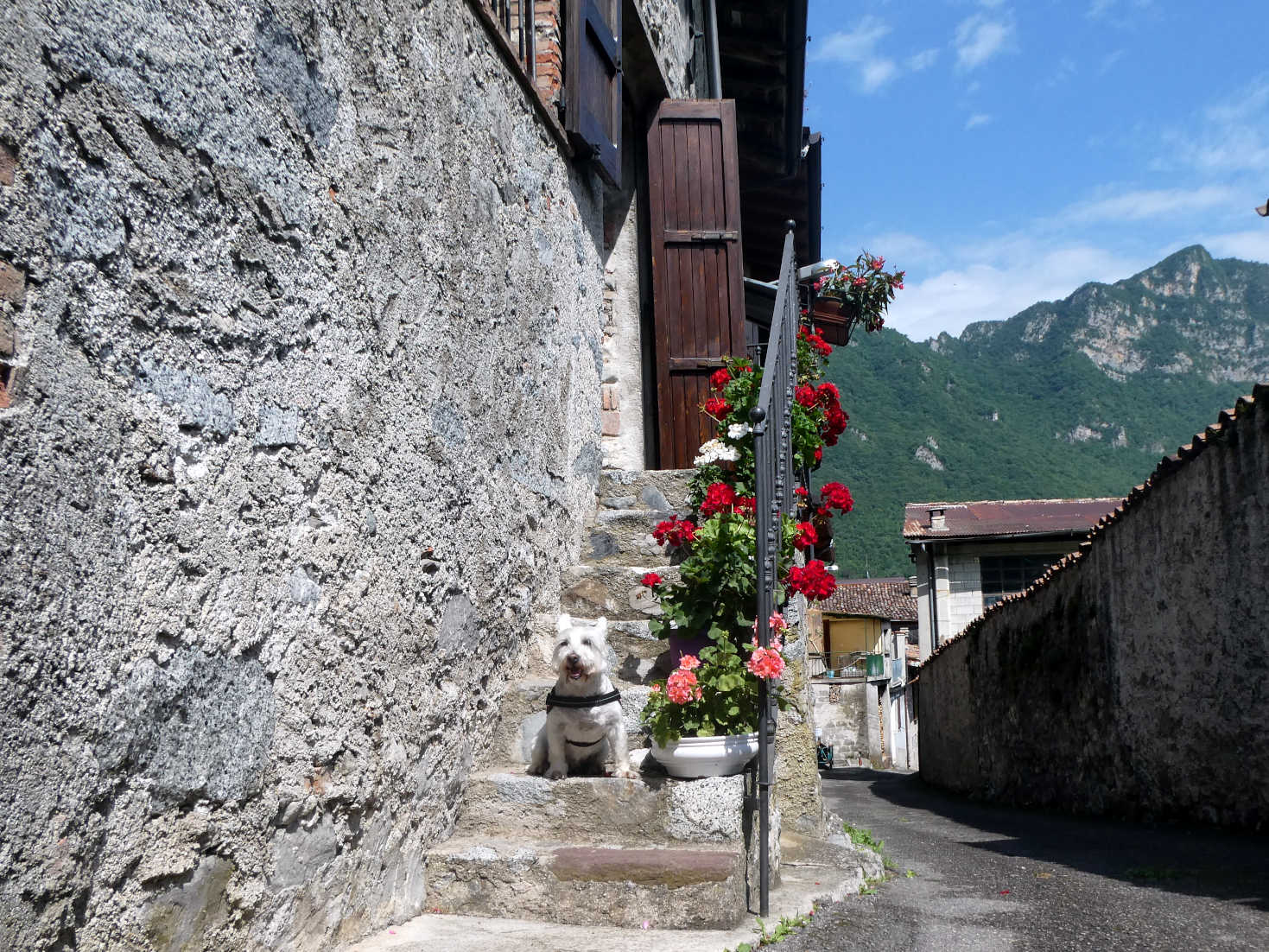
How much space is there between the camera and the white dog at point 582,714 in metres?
3.50

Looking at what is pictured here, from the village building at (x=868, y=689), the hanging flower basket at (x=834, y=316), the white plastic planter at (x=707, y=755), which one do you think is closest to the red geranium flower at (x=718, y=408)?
the white plastic planter at (x=707, y=755)

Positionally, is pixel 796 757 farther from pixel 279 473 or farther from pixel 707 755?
pixel 279 473

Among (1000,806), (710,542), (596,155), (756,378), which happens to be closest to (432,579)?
(710,542)

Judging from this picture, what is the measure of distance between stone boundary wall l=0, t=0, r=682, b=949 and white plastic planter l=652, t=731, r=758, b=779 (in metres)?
0.73

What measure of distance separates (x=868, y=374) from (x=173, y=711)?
7457 cm

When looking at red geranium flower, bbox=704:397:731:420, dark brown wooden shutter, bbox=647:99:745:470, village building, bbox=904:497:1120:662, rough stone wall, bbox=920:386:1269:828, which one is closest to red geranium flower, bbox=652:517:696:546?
red geranium flower, bbox=704:397:731:420

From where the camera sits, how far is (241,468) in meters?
2.36

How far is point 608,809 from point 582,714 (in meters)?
0.33

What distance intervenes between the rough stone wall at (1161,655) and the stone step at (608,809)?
427 cm

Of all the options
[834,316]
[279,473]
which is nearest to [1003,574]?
[834,316]

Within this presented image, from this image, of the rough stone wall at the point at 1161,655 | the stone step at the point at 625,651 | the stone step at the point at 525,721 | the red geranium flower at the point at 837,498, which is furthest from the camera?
the rough stone wall at the point at 1161,655

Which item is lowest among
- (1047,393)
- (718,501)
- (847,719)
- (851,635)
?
(847,719)

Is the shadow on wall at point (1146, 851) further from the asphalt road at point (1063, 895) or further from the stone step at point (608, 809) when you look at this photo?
the stone step at point (608, 809)

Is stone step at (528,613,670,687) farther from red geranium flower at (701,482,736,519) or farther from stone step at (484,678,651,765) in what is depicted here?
red geranium flower at (701,482,736,519)
